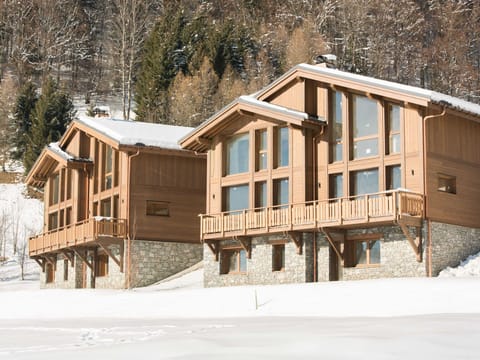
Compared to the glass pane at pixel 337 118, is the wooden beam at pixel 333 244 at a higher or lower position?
lower

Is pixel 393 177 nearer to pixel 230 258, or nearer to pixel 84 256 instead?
pixel 230 258

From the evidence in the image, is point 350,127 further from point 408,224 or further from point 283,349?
point 283,349

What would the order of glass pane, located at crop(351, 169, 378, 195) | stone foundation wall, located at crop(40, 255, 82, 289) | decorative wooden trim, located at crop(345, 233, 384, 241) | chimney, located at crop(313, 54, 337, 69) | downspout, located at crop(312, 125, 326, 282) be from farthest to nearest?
1. stone foundation wall, located at crop(40, 255, 82, 289)
2. chimney, located at crop(313, 54, 337, 69)
3. downspout, located at crop(312, 125, 326, 282)
4. glass pane, located at crop(351, 169, 378, 195)
5. decorative wooden trim, located at crop(345, 233, 384, 241)

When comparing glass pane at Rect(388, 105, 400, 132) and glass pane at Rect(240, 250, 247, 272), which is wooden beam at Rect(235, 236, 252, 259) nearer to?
glass pane at Rect(240, 250, 247, 272)

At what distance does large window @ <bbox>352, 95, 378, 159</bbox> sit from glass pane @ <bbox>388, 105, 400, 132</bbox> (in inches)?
24.2

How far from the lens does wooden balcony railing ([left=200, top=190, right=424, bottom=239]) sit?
28.8 metres

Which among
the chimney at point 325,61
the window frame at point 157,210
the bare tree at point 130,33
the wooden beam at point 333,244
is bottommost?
the wooden beam at point 333,244

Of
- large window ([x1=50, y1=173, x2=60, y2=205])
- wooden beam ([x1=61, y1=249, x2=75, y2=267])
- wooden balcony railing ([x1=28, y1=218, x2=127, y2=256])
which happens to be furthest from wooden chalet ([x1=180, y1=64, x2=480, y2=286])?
large window ([x1=50, y1=173, x2=60, y2=205])

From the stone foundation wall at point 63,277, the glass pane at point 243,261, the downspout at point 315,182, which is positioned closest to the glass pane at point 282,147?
the downspout at point 315,182

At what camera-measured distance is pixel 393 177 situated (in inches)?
1208

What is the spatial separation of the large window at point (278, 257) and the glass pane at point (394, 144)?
228 inches

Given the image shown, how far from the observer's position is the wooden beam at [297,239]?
106 feet

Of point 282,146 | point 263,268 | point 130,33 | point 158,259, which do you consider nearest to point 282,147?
point 282,146

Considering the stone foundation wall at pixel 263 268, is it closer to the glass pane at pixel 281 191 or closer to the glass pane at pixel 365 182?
the glass pane at pixel 281 191
